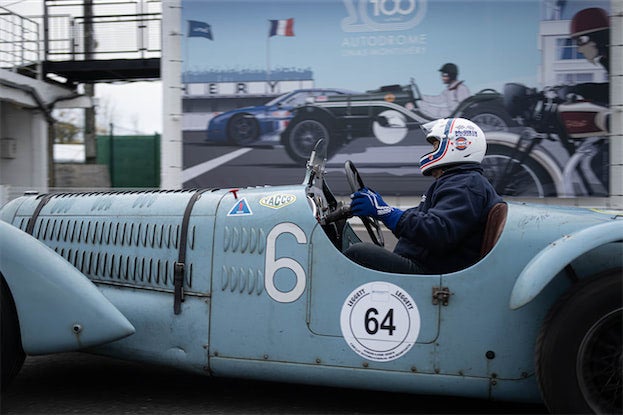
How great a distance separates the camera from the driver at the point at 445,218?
321 centimetres

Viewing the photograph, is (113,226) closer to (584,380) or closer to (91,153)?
(584,380)

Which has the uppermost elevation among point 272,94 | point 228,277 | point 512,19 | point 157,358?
point 512,19

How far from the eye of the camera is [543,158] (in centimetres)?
945

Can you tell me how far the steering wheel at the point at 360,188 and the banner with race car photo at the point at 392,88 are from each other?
18.2 ft

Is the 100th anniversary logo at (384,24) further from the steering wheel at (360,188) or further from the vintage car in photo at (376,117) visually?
the steering wheel at (360,188)

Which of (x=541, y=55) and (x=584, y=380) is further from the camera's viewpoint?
(x=541, y=55)

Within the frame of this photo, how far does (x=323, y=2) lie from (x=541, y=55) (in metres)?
3.41

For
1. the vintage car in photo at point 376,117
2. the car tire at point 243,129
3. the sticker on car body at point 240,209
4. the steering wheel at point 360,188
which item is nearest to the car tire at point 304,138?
the vintage car in photo at point 376,117

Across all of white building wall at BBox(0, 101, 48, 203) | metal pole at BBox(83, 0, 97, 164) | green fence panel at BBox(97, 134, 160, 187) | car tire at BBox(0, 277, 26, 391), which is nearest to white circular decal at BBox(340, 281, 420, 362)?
car tire at BBox(0, 277, 26, 391)

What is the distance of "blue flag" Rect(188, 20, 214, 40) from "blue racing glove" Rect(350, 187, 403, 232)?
7646 millimetres

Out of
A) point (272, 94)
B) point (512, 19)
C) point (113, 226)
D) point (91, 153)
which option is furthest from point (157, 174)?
point (113, 226)

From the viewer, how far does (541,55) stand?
935 cm

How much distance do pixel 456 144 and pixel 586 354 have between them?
1.26m

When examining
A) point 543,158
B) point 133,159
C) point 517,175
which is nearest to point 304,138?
point 517,175
